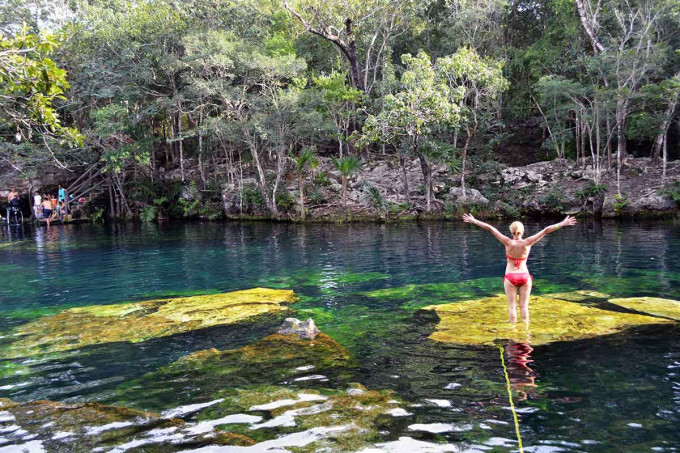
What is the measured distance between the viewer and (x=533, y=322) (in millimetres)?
8000

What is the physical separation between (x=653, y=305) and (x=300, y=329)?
6631 millimetres

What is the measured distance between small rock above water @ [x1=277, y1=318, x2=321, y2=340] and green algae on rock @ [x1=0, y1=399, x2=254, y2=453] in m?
2.88

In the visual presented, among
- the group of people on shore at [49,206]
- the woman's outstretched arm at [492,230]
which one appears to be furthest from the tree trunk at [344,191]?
the woman's outstretched arm at [492,230]

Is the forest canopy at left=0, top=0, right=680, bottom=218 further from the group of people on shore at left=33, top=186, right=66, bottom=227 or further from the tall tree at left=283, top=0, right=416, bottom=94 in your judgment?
the group of people on shore at left=33, top=186, right=66, bottom=227

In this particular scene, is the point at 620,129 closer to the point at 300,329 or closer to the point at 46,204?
the point at 300,329

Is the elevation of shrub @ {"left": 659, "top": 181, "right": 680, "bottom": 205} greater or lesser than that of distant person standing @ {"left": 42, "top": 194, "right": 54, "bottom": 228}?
lesser

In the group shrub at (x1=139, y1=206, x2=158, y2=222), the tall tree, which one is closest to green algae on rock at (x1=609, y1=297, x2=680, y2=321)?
the tall tree

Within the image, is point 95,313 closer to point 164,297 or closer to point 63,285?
point 164,297

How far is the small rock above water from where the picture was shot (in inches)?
299

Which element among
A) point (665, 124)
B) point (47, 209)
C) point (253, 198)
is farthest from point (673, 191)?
point (47, 209)

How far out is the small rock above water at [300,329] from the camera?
24.9 ft

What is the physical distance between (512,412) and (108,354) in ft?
19.3

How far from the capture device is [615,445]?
426 centimetres

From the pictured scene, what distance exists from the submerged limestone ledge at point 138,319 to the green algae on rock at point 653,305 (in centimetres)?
676
